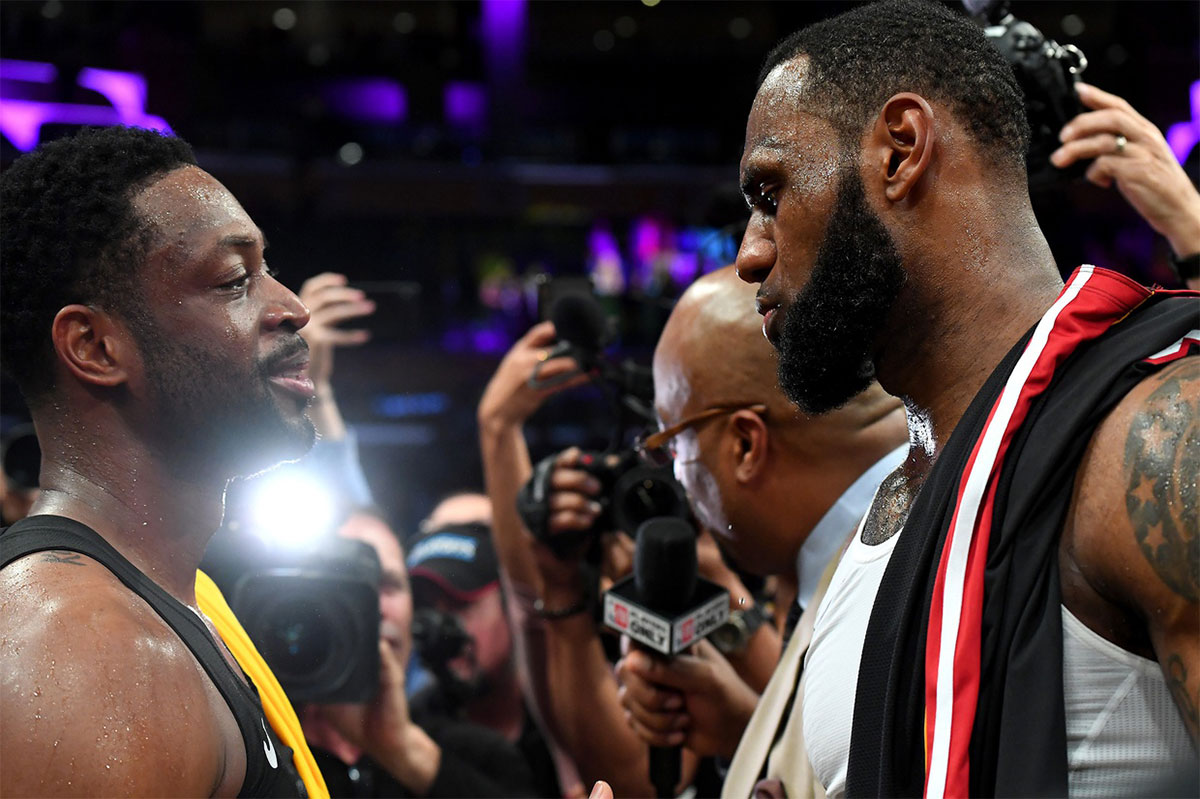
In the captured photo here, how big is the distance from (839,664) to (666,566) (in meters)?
0.45

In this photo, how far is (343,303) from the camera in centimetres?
211

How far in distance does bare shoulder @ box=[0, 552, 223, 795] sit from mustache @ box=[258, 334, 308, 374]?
339mm

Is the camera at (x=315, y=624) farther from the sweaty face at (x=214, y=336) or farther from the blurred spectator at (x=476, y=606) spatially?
the blurred spectator at (x=476, y=606)

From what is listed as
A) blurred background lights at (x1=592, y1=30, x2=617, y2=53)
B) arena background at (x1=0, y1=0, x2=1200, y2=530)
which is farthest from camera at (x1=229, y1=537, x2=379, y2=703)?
blurred background lights at (x1=592, y1=30, x2=617, y2=53)

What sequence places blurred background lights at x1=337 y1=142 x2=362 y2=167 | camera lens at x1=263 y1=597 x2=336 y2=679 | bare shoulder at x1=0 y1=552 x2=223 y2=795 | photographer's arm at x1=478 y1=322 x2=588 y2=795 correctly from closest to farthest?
bare shoulder at x1=0 y1=552 x2=223 y2=795 < camera lens at x1=263 y1=597 x2=336 y2=679 < photographer's arm at x1=478 y1=322 x2=588 y2=795 < blurred background lights at x1=337 y1=142 x2=362 y2=167

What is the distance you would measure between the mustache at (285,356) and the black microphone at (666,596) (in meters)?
0.56

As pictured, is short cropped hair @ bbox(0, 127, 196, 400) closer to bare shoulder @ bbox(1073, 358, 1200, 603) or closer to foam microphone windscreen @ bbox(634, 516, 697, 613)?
foam microphone windscreen @ bbox(634, 516, 697, 613)

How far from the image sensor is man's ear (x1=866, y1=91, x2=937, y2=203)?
101cm

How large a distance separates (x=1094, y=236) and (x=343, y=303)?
5693mm

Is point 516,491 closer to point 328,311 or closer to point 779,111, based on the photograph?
point 328,311

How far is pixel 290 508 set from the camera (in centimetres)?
204

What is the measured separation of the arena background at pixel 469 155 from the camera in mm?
7441

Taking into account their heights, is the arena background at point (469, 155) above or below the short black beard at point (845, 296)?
below

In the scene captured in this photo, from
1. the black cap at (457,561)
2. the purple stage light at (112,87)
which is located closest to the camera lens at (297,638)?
the black cap at (457,561)
